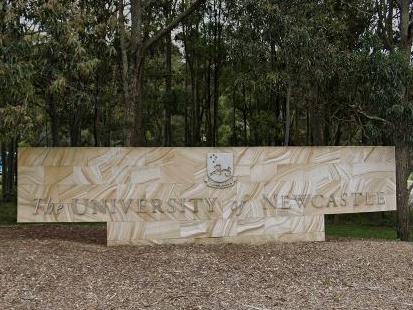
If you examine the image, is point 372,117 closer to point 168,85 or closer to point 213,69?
point 213,69

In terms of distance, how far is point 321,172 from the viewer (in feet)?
35.2

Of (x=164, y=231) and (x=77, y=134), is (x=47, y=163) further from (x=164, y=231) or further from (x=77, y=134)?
(x=77, y=134)

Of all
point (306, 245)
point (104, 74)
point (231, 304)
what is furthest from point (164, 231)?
point (104, 74)

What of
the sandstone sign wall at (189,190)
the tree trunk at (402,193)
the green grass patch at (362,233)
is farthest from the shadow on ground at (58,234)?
the tree trunk at (402,193)

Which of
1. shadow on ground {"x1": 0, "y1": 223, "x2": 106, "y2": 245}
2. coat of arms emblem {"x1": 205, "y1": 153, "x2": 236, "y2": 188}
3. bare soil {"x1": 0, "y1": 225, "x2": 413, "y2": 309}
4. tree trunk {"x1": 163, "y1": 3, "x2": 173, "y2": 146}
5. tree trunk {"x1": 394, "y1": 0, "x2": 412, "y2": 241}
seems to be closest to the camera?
bare soil {"x1": 0, "y1": 225, "x2": 413, "y2": 309}

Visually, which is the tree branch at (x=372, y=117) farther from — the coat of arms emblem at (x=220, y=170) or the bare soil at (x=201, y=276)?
the coat of arms emblem at (x=220, y=170)

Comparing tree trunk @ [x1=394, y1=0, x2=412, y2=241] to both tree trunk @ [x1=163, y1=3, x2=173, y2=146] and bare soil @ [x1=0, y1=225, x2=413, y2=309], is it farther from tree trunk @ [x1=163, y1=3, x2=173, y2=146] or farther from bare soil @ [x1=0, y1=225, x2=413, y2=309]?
tree trunk @ [x1=163, y1=3, x2=173, y2=146]

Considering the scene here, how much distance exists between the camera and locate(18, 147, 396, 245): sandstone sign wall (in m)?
9.41

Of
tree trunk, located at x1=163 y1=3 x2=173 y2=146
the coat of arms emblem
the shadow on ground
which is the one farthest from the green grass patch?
tree trunk, located at x1=163 y1=3 x2=173 y2=146

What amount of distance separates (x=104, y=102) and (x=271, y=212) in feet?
42.5

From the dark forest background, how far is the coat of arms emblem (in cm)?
241

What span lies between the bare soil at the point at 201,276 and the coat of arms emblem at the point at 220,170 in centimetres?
113

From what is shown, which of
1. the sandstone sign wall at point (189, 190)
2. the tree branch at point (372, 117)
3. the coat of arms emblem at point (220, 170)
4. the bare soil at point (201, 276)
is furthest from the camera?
the tree branch at point (372, 117)

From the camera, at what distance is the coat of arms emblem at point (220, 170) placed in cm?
995
